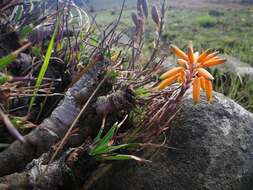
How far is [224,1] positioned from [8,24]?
889 inches

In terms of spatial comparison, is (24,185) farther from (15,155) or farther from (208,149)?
(208,149)

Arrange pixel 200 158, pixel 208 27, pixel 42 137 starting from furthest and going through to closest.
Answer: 1. pixel 208 27
2. pixel 200 158
3. pixel 42 137

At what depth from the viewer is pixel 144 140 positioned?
1814mm

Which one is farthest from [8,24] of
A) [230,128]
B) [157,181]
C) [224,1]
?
[224,1]

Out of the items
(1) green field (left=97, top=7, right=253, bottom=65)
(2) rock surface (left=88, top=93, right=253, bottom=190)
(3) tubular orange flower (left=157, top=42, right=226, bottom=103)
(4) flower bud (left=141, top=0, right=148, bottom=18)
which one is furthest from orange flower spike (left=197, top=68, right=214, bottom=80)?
(1) green field (left=97, top=7, right=253, bottom=65)

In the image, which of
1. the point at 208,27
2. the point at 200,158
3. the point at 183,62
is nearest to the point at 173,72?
the point at 183,62

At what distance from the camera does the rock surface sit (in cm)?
182

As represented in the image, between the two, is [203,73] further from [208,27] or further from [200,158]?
[208,27]

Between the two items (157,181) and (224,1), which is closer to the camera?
(157,181)

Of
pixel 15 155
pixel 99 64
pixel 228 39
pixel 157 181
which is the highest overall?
pixel 99 64

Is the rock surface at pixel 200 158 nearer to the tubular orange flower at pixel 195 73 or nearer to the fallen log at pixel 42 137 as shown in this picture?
the tubular orange flower at pixel 195 73

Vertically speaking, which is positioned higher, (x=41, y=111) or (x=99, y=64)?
(x=99, y=64)

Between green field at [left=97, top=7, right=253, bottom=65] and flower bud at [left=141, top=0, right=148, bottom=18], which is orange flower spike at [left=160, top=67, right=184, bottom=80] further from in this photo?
green field at [left=97, top=7, right=253, bottom=65]

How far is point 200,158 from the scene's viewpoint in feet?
6.14
